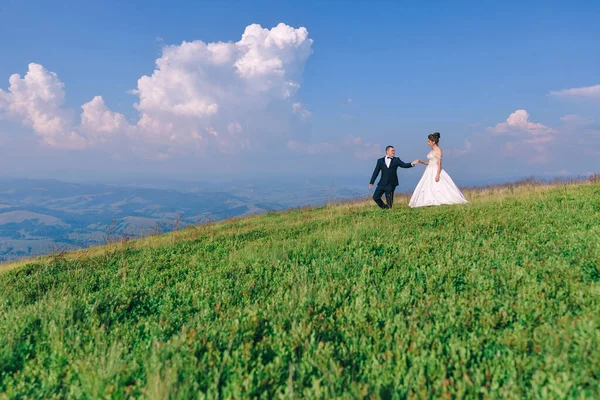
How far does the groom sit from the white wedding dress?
3.48 feet

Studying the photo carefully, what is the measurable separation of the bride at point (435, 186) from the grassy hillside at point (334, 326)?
9.10 metres

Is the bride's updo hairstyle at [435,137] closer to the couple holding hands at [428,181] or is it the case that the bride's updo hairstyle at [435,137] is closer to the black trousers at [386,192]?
the couple holding hands at [428,181]

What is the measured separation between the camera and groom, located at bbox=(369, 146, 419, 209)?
1778cm

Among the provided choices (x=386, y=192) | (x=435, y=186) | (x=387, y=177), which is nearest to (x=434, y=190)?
(x=435, y=186)

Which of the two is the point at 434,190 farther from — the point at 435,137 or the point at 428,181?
the point at 435,137

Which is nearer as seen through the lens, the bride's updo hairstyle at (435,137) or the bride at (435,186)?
the bride at (435,186)

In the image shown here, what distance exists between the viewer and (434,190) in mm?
17984

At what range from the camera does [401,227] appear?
11.4 meters

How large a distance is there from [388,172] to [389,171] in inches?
2.6

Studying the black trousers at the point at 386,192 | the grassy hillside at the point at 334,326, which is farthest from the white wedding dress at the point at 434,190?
the grassy hillside at the point at 334,326

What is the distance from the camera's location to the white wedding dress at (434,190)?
1759cm

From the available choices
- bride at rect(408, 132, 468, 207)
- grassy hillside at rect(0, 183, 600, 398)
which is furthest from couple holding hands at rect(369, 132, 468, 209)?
grassy hillside at rect(0, 183, 600, 398)

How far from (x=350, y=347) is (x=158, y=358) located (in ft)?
6.84

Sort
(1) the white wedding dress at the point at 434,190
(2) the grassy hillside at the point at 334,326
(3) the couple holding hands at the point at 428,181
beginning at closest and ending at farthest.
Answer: (2) the grassy hillside at the point at 334,326 < (1) the white wedding dress at the point at 434,190 < (3) the couple holding hands at the point at 428,181
